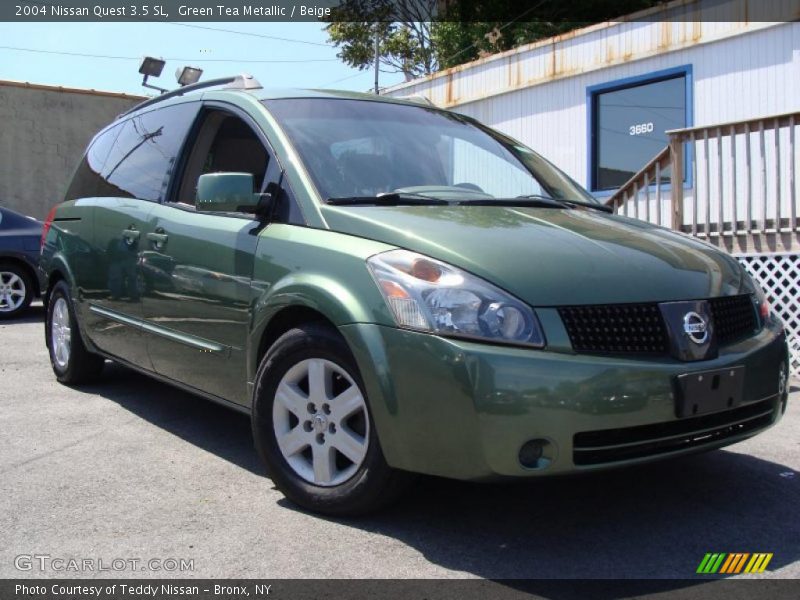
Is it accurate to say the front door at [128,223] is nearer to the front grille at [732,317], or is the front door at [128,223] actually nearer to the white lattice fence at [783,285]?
the front grille at [732,317]

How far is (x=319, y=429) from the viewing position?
3.41m

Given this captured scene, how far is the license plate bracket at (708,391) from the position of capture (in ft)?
9.93

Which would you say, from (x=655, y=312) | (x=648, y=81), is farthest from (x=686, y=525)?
(x=648, y=81)

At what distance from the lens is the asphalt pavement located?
3004mm

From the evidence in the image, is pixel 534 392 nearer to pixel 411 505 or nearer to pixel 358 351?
pixel 358 351

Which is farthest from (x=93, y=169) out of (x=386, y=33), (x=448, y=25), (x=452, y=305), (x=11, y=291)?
(x=386, y=33)

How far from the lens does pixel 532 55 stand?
41.1 feet

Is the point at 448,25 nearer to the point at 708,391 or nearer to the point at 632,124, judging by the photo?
the point at 632,124

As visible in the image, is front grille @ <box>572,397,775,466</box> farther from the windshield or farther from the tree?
the tree

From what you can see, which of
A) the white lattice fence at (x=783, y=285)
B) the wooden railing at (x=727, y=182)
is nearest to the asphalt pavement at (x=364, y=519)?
the white lattice fence at (x=783, y=285)

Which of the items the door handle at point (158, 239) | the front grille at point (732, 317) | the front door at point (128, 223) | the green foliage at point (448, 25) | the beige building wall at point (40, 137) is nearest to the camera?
the front grille at point (732, 317)

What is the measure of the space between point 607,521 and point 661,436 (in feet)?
1.78

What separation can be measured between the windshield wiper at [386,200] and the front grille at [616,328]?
982mm

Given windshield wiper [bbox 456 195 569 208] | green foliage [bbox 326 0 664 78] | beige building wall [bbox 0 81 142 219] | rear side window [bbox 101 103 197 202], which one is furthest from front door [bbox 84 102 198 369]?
green foliage [bbox 326 0 664 78]
